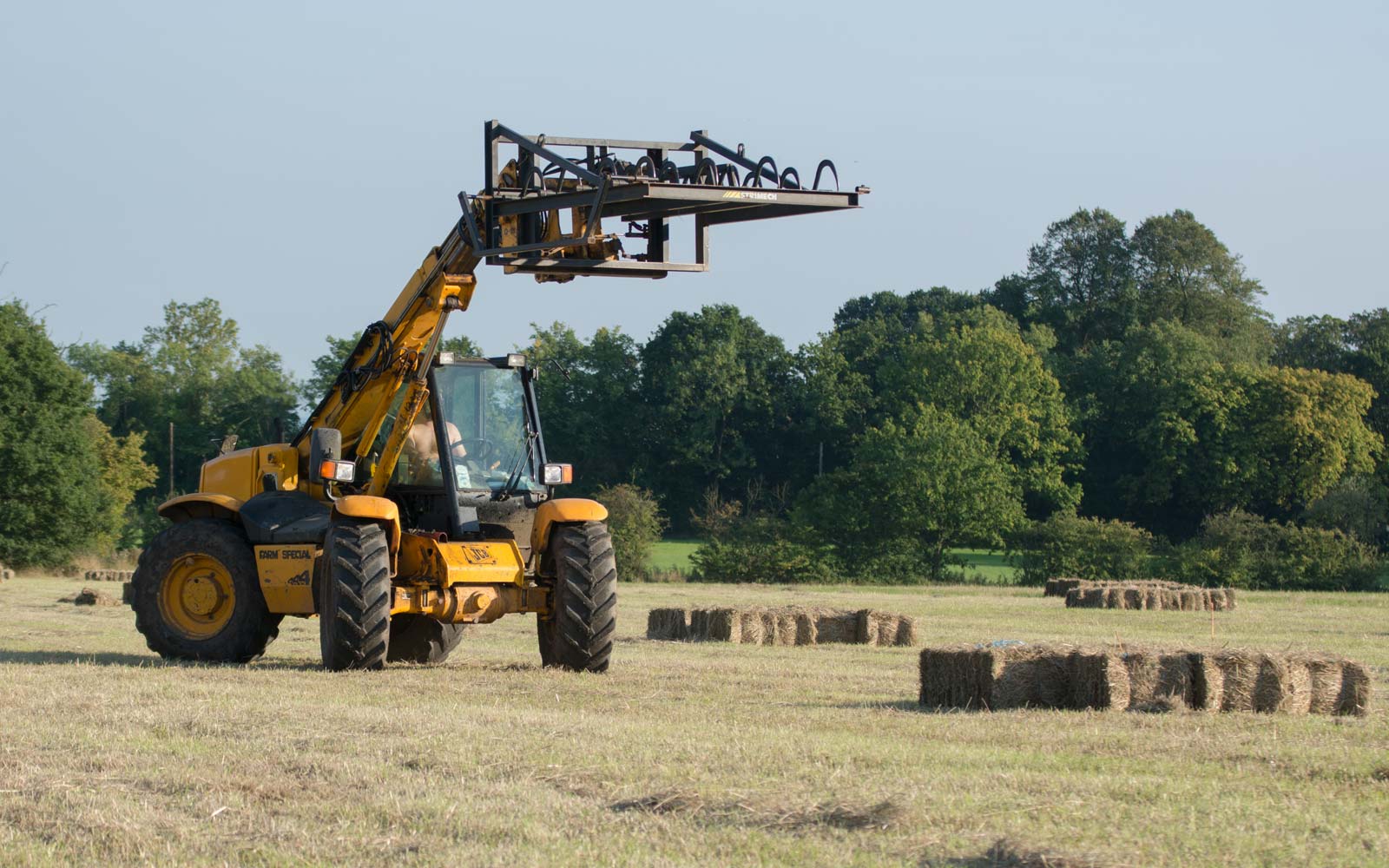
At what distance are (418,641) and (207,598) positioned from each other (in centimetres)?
213

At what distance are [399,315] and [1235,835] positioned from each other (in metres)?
A: 10.4

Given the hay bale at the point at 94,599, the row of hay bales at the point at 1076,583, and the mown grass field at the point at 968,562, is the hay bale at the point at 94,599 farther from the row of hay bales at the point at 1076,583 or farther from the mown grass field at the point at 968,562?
the mown grass field at the point at 968,562

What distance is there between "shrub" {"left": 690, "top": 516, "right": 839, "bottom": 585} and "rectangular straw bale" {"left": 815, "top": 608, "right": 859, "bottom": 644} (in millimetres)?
29155

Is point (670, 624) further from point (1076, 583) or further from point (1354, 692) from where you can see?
point (1076, 583)

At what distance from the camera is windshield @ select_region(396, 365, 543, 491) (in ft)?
50.8

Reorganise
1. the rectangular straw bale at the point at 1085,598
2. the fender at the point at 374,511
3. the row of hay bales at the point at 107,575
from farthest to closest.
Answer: the row of hay bales at the point at 107,575 < the rectangular straw bale at the point at 1085,598 < the fender at the point at 374,511

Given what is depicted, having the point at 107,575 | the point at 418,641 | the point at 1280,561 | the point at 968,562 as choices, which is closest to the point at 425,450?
the point at 418,641

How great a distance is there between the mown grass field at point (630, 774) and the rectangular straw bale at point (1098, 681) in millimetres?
346

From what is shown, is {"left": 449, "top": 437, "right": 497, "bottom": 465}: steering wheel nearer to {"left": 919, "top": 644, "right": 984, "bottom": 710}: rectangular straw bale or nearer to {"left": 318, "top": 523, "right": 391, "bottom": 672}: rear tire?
{"left": 318, "top": 523, "right": 391, "bottom": 672}: rear tire

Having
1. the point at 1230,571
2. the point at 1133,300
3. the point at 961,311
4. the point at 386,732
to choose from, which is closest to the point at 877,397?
the point at 961,311

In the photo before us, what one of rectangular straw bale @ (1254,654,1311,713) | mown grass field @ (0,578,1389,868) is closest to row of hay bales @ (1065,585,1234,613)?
mown grass field @ (0,578,1389,868)

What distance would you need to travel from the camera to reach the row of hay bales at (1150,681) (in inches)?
465

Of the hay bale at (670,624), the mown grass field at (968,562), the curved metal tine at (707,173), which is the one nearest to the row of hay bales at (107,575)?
the mown grass field at (968,562)

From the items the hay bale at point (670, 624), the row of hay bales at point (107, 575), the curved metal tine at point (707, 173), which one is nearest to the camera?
the curved metal tine at point (707, 173)
